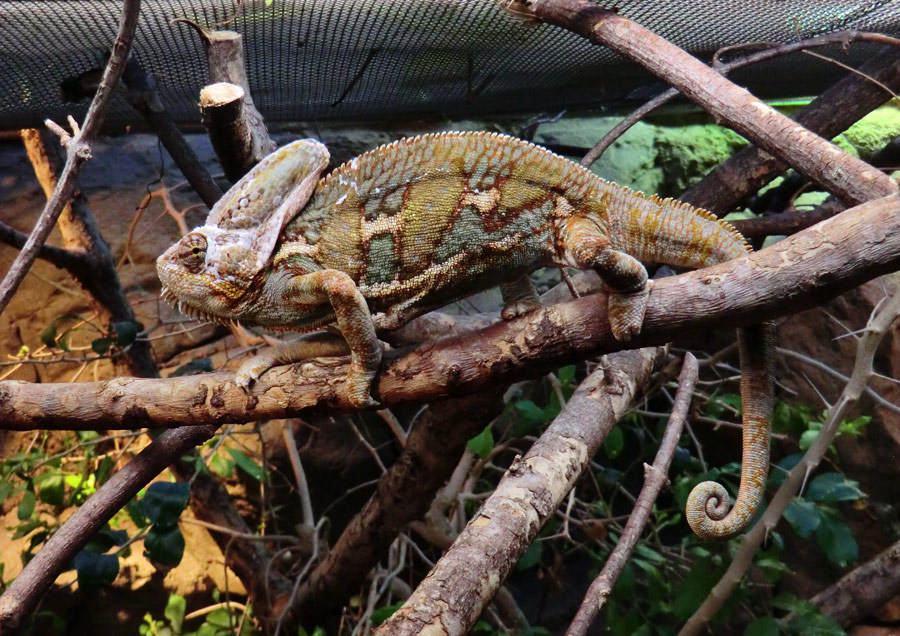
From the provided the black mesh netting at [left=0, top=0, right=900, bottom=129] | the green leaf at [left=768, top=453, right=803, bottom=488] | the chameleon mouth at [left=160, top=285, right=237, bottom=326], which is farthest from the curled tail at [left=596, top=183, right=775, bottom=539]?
the green leaf at [left=768, top=453, right=803, bottom=488]

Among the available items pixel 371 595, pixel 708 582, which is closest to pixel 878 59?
pixel 708 582

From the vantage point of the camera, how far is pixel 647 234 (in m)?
1.98

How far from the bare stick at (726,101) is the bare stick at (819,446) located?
0.73m

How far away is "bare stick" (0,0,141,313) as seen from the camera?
80.8 inches

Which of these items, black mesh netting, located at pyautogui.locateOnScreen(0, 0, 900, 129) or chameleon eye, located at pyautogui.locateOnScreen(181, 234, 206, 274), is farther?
black mesh netting, located at pyautogui.locateOnScreen(0, 0, 900, 129)

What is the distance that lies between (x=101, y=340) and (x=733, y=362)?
13.0 ft

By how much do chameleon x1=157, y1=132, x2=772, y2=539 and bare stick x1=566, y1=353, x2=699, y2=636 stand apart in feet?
1.54

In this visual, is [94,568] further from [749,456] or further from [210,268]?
[749,456]

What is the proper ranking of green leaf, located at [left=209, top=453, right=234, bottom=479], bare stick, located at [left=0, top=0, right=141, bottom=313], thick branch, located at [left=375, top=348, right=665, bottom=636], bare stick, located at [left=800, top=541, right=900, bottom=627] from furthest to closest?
bare stick, located at [left=800, top=541, right=900, bottom=627]
green leaf, located at [left=209, top=453, right=234, bottom=479]
bare stick, located at [left=0, top=0, right=141, bottom=313]
thick branch, located at [left=375, top=348, right=665, bottom=636]

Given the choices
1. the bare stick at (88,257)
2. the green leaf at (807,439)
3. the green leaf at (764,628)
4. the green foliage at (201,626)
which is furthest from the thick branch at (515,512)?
the green foliage at (201,626)

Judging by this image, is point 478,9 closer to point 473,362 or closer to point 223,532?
point 473,362

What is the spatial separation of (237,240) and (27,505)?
87.2 inches

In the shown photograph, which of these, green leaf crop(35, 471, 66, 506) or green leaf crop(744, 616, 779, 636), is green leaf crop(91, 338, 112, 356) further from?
green leaf crop(744, 616, 779, 636)

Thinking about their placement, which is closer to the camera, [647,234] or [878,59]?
[647,234]
